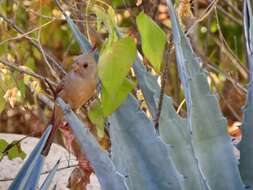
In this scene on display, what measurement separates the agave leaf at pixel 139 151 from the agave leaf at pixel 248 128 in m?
0.13

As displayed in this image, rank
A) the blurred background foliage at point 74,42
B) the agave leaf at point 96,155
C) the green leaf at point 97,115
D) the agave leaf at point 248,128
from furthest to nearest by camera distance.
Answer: the blurred background foliage at point 74,42 → the green leaf at point 97,115 → the agave leaf at point 248,128 → the agave leaf at point 96,155

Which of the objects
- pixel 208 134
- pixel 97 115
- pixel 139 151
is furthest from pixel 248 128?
pixel 97 115

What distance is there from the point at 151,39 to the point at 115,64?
77 millimetres

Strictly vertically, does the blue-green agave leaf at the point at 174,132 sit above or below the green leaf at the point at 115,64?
below

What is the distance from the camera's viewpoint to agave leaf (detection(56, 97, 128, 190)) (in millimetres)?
1111

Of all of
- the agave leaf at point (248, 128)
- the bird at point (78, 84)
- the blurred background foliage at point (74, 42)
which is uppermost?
the blurred background foliage at point (74, 42)

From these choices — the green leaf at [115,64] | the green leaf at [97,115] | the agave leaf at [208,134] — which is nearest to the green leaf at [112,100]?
the green leaf at [115,64]

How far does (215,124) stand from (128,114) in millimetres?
154

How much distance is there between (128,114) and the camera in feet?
4.18

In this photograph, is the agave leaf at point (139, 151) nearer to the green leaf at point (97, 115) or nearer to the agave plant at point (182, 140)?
the agave plant at point (182, 140)

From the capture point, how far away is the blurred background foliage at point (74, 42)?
1846 mm

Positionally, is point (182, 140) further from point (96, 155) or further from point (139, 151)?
point (96, 155)

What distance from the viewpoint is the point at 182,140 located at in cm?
132

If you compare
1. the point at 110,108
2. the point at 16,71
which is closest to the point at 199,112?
the point at 110,108
